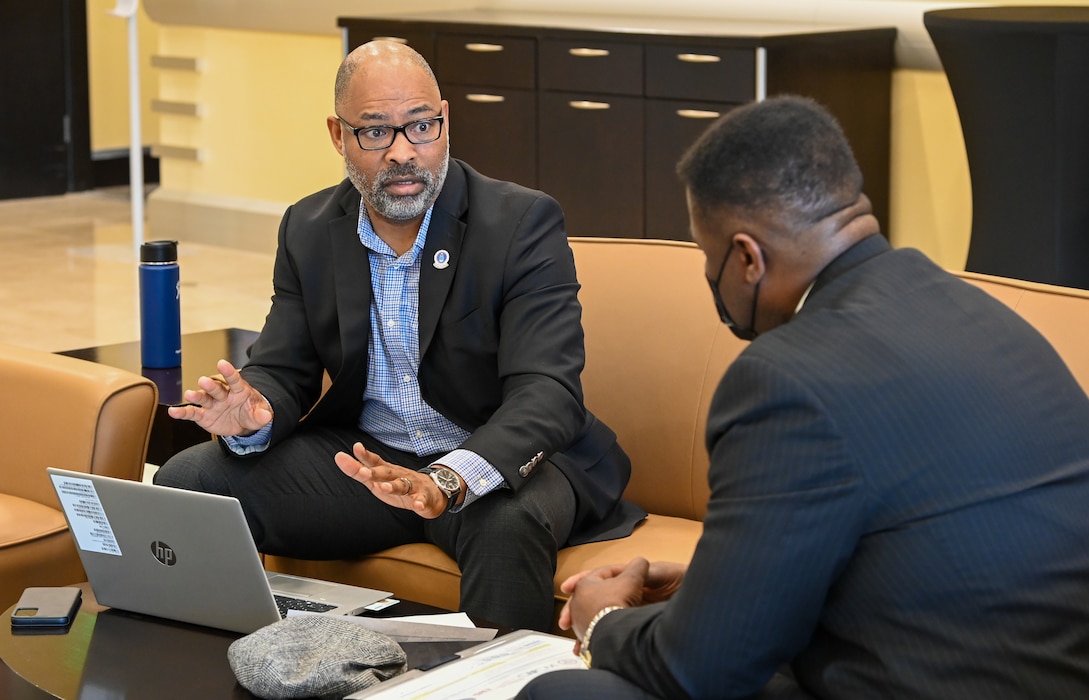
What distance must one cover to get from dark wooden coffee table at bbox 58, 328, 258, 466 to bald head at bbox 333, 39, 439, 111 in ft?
2.75

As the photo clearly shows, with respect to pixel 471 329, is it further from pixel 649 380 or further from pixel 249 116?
pixel 249 116

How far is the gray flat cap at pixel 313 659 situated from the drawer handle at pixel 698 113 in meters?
3.42

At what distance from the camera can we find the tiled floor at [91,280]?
5.89 metres

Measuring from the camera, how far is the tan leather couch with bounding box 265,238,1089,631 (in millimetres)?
2580

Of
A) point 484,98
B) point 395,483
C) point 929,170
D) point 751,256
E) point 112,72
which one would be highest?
point 112,72

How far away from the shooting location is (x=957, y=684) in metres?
1.43

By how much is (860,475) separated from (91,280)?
19.5 ft

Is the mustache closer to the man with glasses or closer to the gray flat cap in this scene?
the man with glasses

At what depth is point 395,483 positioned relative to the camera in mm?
2162

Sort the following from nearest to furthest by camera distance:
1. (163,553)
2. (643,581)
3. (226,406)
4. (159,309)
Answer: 1. (643,581)
2. (163,553)
3. (226,406)
4. (159,309)

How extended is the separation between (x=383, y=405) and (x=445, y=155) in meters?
0.48

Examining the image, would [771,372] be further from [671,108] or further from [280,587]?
[671,108]

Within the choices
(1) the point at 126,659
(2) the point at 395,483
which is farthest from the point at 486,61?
(1) the point at 126,659

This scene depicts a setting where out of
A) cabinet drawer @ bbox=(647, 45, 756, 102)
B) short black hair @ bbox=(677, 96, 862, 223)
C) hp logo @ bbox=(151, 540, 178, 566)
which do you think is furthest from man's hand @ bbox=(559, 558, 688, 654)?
cabinet drawer @ bbox=(647, 45, 756, 102)
